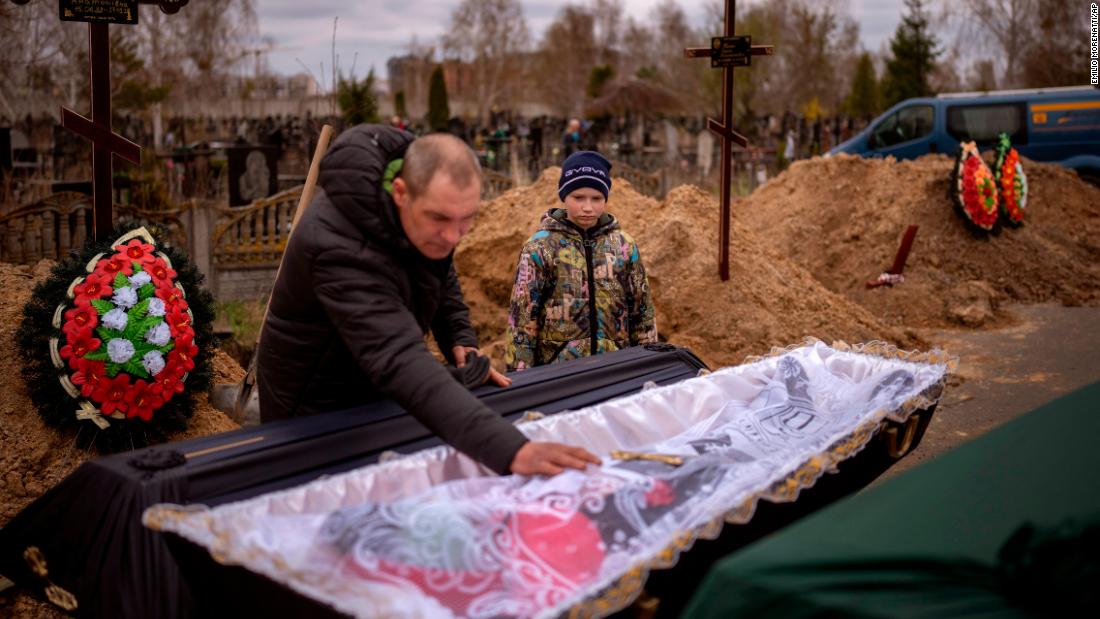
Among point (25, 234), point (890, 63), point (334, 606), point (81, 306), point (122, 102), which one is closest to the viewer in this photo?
point (334, 606)

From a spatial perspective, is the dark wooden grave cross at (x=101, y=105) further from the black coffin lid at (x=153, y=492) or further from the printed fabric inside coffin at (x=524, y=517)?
the printed fabric inside coffin at (x=524, y=517)

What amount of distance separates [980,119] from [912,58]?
20131 mm

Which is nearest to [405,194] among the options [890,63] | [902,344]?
[902,344]

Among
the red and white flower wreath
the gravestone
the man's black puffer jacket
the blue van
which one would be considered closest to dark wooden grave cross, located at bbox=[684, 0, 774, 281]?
the red and white flower wreath

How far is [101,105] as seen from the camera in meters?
4.65

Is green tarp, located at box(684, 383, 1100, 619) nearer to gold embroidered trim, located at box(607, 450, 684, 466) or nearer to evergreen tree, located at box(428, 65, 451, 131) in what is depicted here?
gold embroidered trim, located at box(607, 450, 684, 466)

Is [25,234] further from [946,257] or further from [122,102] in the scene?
[122,102]

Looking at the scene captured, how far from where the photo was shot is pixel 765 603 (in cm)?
145

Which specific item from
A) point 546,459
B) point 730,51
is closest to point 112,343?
point 546,459

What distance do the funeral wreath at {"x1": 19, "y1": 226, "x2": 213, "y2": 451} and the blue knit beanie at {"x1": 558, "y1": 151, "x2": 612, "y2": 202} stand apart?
186cm

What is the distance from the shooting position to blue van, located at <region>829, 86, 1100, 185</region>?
16.7m

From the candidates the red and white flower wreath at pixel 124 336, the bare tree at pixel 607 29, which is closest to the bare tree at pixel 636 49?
the bare tree at pixel 607 29

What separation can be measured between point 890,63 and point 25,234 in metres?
33.9

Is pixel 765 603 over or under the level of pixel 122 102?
under
